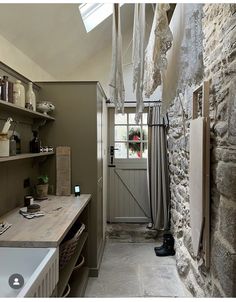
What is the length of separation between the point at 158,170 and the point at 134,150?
0.78 m

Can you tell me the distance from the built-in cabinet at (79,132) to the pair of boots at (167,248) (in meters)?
0.95

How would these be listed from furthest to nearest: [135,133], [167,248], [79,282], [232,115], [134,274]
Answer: [135,133], [167,248], [134,274], [79,282], [232,115]

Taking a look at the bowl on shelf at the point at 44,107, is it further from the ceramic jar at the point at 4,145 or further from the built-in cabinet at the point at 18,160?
the ceramic jar at the point at 4,145

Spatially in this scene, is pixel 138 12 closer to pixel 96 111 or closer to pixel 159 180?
pixel 96 111

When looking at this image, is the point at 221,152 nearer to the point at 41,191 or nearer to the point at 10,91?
the point at 10,91

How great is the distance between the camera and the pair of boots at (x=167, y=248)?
3.61m

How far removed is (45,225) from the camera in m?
1.96

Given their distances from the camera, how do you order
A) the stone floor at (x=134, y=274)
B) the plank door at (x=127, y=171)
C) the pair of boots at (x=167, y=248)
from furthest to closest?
the plank door at (x=127, y=171)
the pair of boots at (x=167, y=248)
the stone floor at (x=134, y=274)

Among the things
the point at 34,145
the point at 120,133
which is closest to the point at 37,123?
the point at 34,145

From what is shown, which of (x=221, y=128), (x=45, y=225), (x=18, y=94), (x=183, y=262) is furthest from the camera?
(x=183, y=262)

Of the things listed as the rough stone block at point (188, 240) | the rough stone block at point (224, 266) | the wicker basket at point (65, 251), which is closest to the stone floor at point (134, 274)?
the rough stone block at point (188, 240)

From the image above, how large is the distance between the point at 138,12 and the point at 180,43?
2.08 feet
